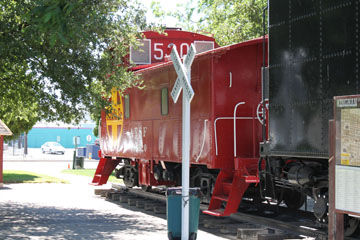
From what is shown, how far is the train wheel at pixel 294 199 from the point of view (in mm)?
12508

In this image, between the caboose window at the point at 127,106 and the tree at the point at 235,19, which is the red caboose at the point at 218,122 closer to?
the caboose window at the point at 127,106

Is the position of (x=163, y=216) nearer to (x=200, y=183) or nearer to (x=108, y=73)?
(x=200, y=183)

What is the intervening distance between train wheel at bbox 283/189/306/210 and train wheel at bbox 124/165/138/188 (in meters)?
4.90

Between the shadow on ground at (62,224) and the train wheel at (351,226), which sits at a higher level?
the train wheel at (351,226)

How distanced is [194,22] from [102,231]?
1991 cm

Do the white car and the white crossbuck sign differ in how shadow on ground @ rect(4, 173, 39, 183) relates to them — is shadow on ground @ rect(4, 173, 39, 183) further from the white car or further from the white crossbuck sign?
the white car

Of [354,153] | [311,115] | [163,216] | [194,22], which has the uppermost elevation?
[194,22]

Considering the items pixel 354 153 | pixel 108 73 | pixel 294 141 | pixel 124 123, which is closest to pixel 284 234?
pixel 294 141

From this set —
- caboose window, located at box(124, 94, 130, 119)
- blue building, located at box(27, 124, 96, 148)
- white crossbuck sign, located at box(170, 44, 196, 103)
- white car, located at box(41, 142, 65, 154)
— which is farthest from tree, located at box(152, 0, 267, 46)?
blue building, located at box(27, 124, 96, 148)

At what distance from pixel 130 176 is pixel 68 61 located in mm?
5445

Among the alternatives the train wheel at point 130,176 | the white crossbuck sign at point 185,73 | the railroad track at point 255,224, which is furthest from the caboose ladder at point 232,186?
the train wheel at point 130,176

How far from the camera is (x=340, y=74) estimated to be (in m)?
7.39

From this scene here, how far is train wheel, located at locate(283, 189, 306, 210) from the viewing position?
41.0 ft

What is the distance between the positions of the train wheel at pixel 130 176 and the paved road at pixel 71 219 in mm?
949
